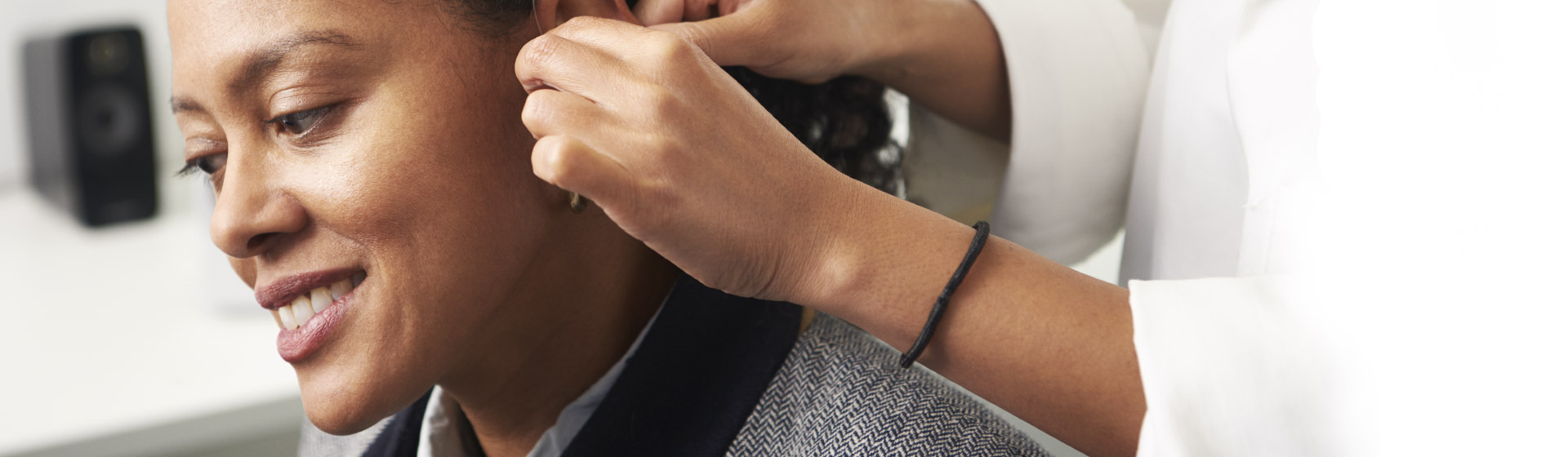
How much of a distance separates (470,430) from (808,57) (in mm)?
497

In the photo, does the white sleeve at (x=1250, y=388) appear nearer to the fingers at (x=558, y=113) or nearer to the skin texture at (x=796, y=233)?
the skin texture at (x=796, y=233)

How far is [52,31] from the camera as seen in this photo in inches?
68.7

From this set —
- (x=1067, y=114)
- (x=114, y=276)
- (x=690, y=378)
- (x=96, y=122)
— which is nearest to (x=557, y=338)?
(x=690, y=378)

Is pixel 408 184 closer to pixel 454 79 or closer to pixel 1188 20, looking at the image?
pixel 454 79

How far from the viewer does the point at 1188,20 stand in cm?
77

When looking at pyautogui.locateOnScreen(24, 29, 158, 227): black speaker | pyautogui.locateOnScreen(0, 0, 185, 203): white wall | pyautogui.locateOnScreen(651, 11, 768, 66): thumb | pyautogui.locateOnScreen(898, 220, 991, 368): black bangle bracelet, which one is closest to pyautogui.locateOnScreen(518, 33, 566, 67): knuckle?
pyautogui.locateOnScreen(651, 11, 768, 66): thumb

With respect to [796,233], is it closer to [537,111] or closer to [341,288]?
[537,111]

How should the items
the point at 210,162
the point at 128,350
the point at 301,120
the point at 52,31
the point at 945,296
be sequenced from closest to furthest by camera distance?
1. the point at 945,296
2. the point at 301,120
3. the point at 210,162
4. the point at 128,350
5. the point at 52,31

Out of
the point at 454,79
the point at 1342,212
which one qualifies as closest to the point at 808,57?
the point at 454,79

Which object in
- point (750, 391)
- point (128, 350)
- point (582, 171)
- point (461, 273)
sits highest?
point (582, 171)

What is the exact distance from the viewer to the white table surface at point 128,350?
1.19m

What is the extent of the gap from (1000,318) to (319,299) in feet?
1.49

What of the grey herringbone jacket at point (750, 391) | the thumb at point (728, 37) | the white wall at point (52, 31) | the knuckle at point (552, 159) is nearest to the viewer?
the knuckle at point (552, 159)

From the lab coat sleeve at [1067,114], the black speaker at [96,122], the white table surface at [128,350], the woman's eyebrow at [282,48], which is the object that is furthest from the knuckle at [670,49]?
the black speaker at [96,122]
